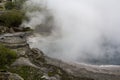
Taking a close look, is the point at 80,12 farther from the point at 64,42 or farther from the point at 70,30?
the point at 64,42

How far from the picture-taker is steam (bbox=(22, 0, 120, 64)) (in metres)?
22.8

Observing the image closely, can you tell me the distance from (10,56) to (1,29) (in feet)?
31.6

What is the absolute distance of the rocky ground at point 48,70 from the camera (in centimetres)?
1730

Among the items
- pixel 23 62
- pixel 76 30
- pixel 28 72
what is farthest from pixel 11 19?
pixel 28 72

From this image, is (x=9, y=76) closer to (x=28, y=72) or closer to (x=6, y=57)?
(x=28, y=72)

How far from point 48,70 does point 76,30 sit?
34.5 feet

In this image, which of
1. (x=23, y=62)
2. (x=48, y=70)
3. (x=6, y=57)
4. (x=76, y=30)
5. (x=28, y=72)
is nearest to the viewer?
(x=28, y=72)

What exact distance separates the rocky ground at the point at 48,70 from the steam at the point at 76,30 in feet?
6.30

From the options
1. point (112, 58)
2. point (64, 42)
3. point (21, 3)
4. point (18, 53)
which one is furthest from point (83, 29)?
point (21, 3)

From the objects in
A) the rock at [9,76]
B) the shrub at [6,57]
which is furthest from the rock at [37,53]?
the rock at [9,76]

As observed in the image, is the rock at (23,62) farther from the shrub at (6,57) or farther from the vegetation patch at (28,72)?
the vegetation patch at (28,72)

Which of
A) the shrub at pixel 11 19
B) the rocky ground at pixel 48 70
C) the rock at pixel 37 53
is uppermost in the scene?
the shrub at pixel 11 19

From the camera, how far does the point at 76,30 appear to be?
28.3 metres

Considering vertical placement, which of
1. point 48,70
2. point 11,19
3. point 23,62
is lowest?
point 48,70
